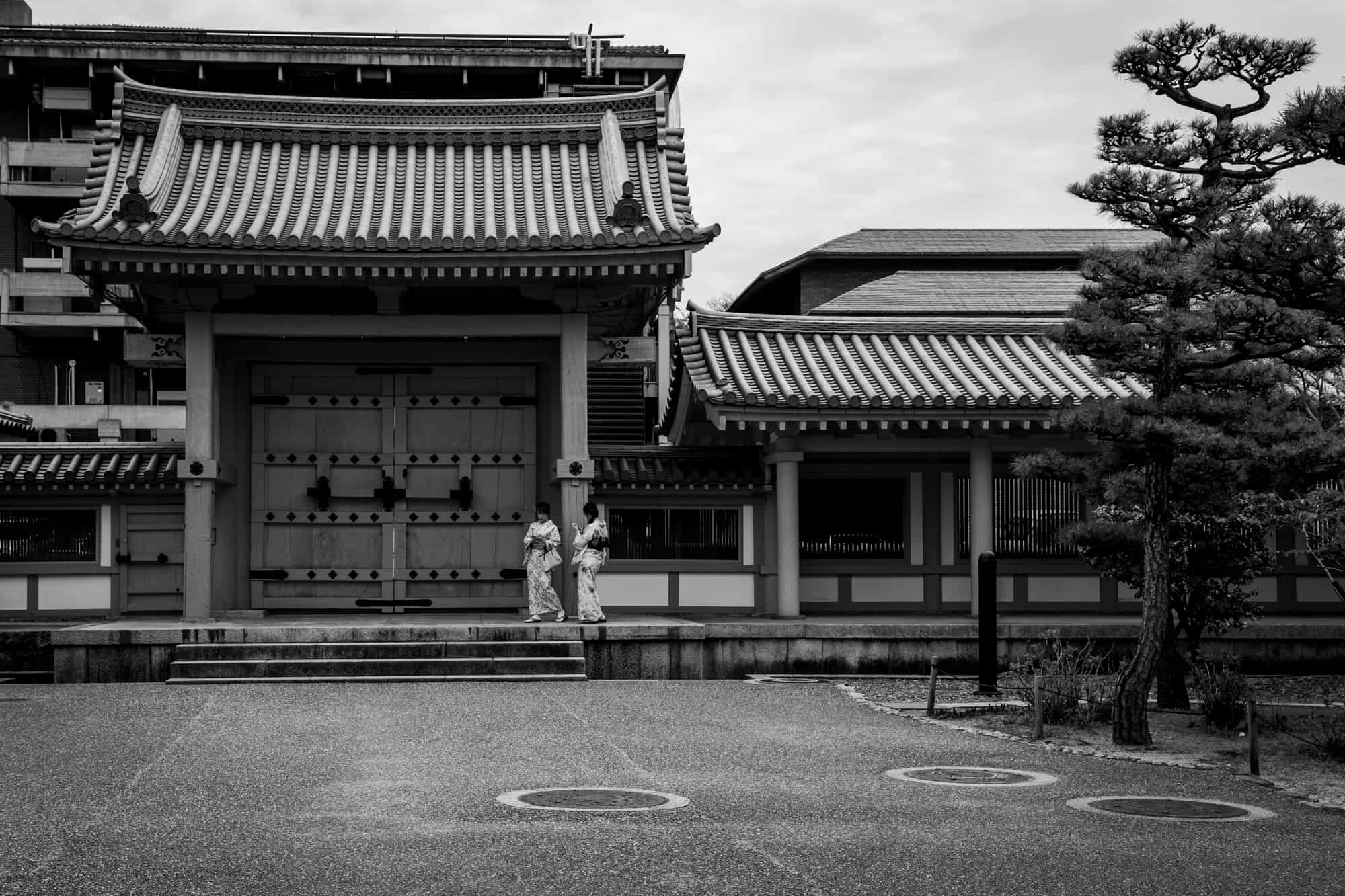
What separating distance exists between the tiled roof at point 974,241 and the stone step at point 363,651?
24204mm

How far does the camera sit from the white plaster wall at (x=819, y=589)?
20828mm

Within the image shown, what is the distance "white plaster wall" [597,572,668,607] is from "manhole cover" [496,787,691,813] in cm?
1101

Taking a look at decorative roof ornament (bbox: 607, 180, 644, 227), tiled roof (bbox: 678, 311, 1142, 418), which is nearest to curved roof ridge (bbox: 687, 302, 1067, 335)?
tiled roof (bbox: 678, 311, 1142, 418)

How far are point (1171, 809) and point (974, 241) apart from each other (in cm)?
3318

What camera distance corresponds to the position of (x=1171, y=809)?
8.96m

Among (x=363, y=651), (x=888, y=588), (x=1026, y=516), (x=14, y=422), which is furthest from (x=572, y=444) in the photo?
(x=14, y=422)

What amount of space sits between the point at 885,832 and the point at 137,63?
37576mm

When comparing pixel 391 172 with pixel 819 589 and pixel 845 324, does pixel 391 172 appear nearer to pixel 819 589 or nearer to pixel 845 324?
pixel 845 324

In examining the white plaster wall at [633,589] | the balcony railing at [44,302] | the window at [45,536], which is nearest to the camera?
the window at [45,536]

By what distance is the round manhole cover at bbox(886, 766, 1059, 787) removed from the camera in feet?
31.9

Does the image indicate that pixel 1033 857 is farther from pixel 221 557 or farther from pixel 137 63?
pixel 137 63

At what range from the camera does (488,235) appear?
18.0 meters

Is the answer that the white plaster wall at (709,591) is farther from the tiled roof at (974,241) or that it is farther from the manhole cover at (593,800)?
the tiled roof at (974,241)

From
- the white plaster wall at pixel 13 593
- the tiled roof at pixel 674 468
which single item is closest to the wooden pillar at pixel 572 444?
the tiled roof at pixel 674 468
